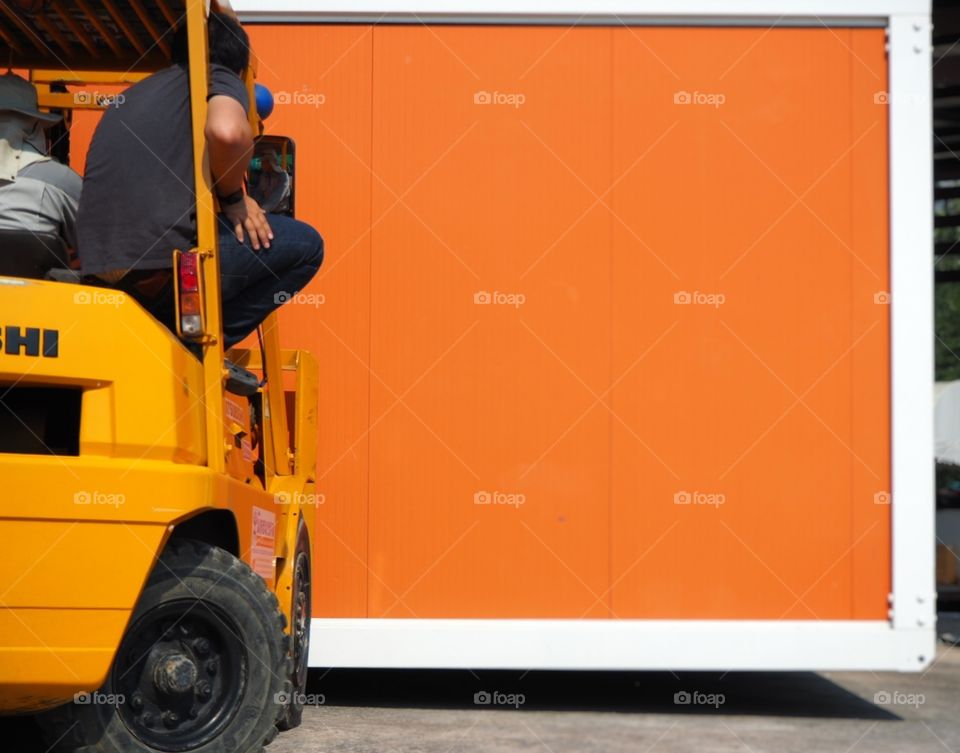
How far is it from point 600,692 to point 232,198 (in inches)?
171

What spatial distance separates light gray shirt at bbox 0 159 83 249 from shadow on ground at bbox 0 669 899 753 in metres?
3.34

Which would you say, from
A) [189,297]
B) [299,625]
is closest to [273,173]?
[189,297]

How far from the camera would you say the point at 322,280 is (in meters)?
6.38

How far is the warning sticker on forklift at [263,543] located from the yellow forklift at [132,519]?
0.06ft

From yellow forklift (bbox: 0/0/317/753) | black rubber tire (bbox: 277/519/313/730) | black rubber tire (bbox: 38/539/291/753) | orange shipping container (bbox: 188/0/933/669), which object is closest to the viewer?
yellow forklift (bbox: 0/0/317/753)

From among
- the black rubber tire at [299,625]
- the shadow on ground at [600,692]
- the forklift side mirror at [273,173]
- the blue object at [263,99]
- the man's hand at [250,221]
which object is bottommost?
the shadow on ground at [600,692]

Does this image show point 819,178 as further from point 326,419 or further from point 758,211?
point 326,419

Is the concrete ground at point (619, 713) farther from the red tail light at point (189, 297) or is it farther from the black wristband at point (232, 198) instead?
the black wristband at point (232, 198)

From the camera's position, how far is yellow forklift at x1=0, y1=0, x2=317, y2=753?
3.36m

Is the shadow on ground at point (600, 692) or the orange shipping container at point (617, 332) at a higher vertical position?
the orange shipping container at point (617, 332)

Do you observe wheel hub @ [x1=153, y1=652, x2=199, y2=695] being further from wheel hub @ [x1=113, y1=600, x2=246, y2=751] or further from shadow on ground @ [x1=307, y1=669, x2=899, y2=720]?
shadow on ground @ [x1=307, y1=669, x2=899, y2=720]

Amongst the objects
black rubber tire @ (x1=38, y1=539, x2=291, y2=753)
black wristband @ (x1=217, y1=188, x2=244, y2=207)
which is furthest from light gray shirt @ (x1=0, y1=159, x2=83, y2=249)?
black rubber tire @ (x1=38, y1=539, x2=291, y2=753)

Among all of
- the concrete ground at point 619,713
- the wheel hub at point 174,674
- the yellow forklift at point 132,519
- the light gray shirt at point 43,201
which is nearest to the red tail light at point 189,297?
the yellow forklift at point 132,519

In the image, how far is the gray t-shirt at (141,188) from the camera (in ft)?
12.5
